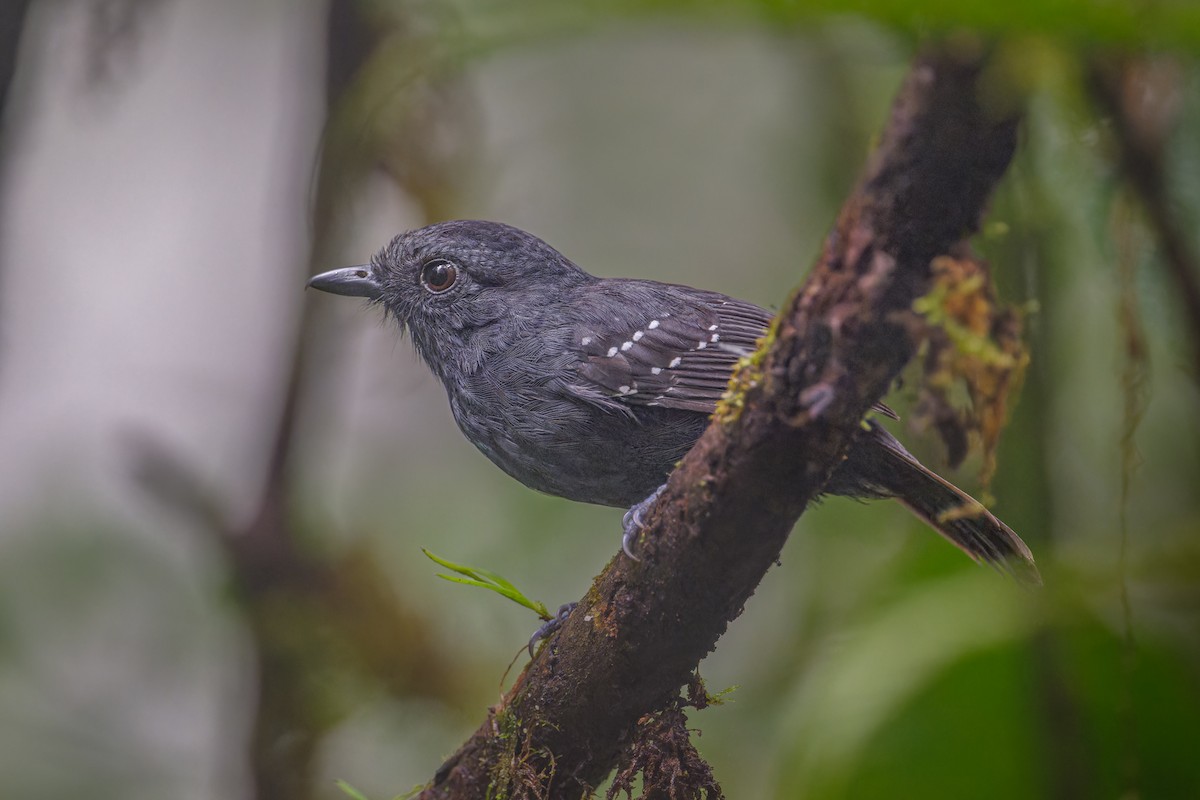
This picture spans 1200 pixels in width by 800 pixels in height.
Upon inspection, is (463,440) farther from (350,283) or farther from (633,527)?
(633,527)

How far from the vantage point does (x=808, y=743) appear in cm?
185

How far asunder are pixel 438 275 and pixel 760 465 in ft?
7.09

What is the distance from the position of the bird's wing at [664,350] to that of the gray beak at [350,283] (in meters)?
0.90

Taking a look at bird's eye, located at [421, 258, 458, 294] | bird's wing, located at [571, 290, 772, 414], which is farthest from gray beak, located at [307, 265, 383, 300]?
bird's wing, located at [571, 290, 772, 414]

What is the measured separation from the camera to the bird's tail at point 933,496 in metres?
2.69

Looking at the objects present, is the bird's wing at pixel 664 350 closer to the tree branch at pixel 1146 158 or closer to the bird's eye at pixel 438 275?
the bird's eye at pixel 438 275

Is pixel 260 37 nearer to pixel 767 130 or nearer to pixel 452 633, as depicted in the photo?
pixel 767 130

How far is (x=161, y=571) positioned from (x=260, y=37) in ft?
12.0

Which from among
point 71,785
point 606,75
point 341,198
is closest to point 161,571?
point 71,785

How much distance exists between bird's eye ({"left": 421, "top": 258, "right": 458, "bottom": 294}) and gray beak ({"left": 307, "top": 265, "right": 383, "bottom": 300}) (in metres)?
0.19

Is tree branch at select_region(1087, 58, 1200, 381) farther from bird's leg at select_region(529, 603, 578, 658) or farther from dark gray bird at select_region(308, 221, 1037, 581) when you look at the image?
bird's leg at select_region(529, 603, 578, 658)

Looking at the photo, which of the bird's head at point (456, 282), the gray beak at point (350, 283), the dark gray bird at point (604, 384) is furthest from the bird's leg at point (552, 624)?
the gray beak at point (350, 283)

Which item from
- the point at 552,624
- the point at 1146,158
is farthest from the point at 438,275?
the point at 1146,158

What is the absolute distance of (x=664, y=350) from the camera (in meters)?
3.11
